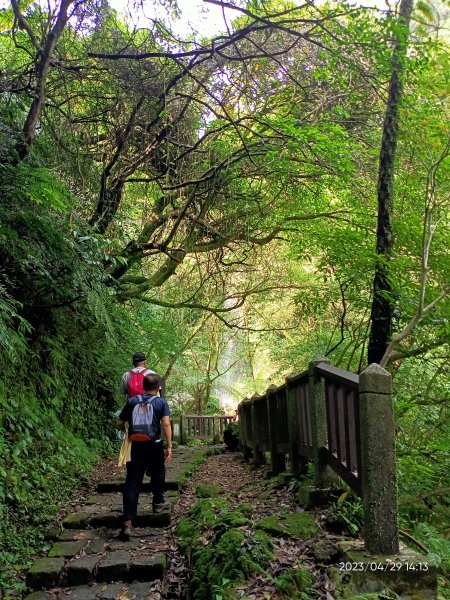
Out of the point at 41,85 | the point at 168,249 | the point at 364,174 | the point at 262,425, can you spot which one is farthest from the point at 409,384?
the point at 41,85

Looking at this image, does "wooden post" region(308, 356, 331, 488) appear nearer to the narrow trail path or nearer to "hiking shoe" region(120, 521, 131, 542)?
the narrow trail path

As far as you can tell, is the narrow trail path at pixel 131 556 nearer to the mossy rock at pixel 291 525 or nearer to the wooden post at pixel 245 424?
the mossy rock at pixel 291 525

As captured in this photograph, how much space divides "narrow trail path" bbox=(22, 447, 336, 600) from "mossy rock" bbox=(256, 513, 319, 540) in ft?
0.31

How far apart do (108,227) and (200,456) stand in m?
5.54

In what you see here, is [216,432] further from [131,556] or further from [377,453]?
[377,453]

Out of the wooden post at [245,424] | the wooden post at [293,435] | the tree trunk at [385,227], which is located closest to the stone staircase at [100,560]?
the wooden post at [293,435]

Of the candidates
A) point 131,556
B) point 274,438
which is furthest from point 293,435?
point 131,556

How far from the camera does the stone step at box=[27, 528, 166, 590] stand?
4035 mm

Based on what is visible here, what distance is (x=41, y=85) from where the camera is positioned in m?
5.17

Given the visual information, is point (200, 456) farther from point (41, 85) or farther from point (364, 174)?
point (41, 85)

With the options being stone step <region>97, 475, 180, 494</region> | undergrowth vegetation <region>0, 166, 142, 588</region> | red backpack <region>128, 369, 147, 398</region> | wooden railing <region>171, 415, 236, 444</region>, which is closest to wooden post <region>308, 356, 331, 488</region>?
red backpack <region>128, 369, 147, 398</region>

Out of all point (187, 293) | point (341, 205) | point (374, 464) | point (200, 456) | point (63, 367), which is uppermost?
point (341, 205)

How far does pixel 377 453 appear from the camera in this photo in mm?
3084

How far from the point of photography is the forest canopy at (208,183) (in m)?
5.37
